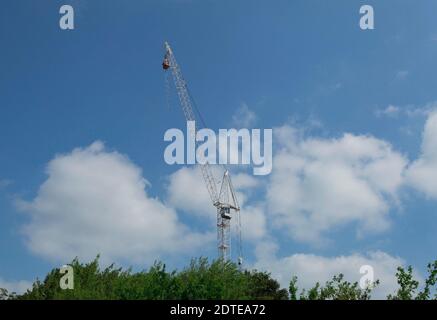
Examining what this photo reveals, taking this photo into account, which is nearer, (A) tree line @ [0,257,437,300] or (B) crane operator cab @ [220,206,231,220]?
(A) tree line @ [0,257,437,300]

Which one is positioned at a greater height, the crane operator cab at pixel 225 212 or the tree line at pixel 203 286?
the crane operator cab at pixel 225 212

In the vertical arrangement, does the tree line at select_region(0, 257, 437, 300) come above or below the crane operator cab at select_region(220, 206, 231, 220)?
below

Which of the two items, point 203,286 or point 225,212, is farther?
point 225,212

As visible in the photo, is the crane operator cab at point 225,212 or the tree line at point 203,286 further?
the crane operator cab at point 225,212

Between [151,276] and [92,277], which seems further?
[92,277]

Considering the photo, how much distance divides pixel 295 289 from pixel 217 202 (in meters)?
100.0
